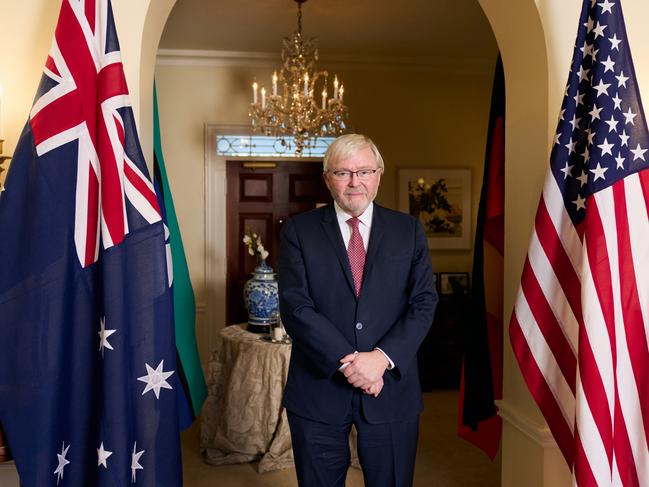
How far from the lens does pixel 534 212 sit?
2.13m

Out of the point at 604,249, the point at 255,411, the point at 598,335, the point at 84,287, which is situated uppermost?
the point at 604,249

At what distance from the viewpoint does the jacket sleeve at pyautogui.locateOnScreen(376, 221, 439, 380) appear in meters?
1.81

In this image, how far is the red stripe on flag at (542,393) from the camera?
73.3 inches

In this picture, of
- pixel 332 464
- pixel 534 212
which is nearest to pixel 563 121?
pixel 534 212

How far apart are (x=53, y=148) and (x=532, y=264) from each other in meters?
1.49

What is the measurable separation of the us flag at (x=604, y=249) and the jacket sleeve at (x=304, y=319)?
28.3 inches

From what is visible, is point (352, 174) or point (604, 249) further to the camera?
point (352, 174)

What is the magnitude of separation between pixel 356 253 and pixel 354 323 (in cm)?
23

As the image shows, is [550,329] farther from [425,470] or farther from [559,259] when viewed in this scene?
[425,470]

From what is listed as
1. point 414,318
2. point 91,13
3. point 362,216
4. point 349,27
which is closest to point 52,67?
point 91,13

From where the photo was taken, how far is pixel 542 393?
189 centimetres

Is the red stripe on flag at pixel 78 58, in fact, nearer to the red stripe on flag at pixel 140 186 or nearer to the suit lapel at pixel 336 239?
the red stripe on flag at pixel 140 186

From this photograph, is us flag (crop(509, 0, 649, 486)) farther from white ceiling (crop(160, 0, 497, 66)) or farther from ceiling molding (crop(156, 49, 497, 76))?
ceiling molding (crop(156, 49, 497, 76))

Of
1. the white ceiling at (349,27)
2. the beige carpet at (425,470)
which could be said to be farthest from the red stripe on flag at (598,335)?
the white ceiling at (349,27)
